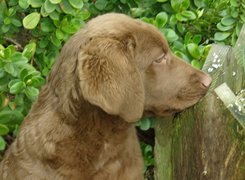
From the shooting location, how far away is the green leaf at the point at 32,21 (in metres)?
5.10

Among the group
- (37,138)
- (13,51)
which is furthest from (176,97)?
(13,51)

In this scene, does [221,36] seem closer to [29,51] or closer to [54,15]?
[54,15]

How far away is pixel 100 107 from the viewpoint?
13.7 feet

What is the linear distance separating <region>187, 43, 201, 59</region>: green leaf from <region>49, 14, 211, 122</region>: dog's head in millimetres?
502

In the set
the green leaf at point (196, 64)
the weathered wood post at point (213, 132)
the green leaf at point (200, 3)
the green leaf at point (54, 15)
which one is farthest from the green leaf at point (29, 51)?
the green leaf at point (200, 3)

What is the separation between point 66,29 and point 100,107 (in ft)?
3.96

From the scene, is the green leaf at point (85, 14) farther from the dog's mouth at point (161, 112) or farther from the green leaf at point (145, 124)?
the dog's mouth at point (161, 112)

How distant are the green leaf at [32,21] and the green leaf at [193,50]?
Result: 1034 mm

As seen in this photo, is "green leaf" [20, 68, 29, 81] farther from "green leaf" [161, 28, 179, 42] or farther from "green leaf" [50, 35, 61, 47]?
"green leaf" [161, 28, 179, 42]

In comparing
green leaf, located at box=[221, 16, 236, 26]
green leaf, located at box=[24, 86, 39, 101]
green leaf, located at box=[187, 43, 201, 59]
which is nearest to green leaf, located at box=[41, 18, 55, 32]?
green leaf, located at box=[24, 86, 39, 101]

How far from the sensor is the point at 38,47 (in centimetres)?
550

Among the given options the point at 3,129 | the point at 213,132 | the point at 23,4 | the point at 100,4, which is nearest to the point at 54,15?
the point at 23,4

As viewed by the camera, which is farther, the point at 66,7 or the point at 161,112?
the point at 66,7

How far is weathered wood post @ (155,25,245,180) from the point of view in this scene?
433 cm
